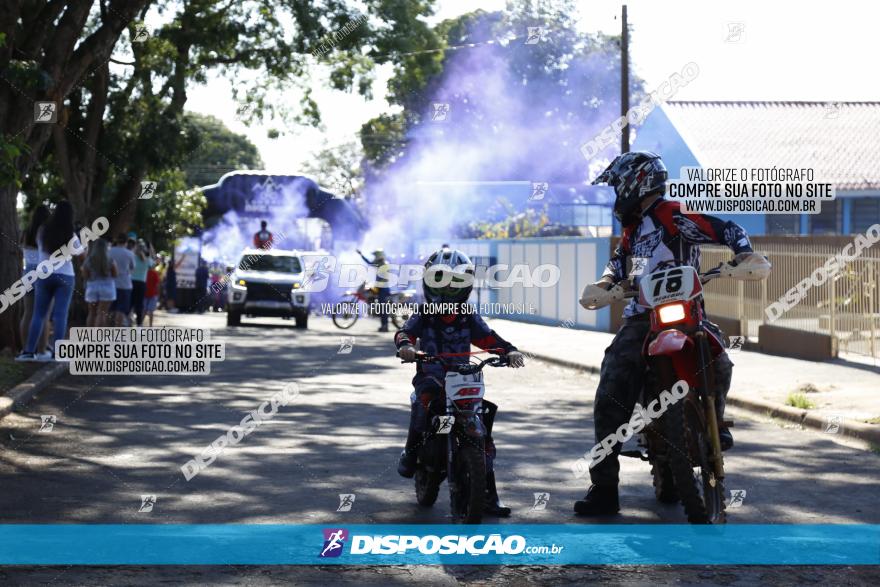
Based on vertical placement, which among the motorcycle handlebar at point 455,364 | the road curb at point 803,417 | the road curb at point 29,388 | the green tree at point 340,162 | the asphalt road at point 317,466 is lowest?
the asphalt road at point 317,466

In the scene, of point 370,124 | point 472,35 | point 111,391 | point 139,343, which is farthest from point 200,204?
point 472,35

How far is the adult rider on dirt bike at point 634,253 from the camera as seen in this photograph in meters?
7.66

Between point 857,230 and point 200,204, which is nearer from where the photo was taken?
point 857,230

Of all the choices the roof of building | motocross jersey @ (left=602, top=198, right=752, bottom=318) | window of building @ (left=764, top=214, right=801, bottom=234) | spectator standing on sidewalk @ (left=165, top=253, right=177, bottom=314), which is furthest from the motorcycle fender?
spectator standing on sidewalk @ (left=165, top=253, right=177, bottom=314)

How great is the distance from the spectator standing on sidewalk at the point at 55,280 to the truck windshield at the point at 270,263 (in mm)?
16493

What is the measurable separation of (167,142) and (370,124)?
8.12m

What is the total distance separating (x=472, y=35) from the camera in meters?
80.9

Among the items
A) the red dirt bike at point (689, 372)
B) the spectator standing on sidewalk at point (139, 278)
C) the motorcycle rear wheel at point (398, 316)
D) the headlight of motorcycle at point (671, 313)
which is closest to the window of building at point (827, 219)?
the motorcycle rear wheel at point (398, 316)

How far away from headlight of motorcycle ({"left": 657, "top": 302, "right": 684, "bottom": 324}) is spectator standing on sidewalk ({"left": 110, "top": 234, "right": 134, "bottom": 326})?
15.5m

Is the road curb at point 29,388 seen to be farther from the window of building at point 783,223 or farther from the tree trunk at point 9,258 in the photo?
the window of building at point 783,223

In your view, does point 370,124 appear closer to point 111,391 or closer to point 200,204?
point 200,204

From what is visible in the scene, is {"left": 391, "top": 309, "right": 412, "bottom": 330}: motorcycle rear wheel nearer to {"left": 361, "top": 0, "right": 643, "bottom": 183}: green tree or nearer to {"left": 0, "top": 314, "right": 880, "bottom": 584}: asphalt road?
{"left": 0, "top": 314, "right": 880, "bottom": 584}: asphalt road

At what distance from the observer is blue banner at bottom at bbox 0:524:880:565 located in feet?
21.5

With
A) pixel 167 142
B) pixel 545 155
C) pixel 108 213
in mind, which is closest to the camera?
pixel 167 142
